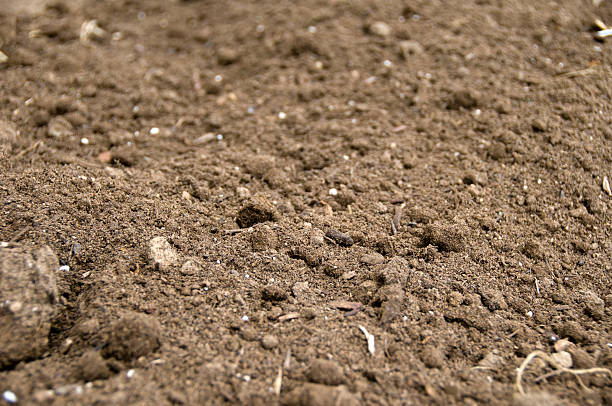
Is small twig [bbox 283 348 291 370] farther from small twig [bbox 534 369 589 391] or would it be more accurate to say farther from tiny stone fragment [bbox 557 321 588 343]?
tiny stone fragment [bbox 557 321 588 343]

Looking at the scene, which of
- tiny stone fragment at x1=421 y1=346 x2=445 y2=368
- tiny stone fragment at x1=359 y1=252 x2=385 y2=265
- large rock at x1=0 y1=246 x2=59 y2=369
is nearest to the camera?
large rock at x1=0 y1=246 x2=59 y2=369

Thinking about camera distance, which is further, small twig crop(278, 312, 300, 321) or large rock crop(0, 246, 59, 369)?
small twig crop(278, 312, 300, 321)

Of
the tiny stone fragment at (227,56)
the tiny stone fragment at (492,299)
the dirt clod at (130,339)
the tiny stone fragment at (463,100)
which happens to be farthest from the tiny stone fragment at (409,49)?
the dirt clod at (130,339)

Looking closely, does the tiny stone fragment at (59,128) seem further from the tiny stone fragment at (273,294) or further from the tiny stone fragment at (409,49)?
the tiny stone fragment at (409,49)

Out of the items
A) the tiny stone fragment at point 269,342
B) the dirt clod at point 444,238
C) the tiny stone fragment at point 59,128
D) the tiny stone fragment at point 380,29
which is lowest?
the tiny stone fragment at point 269,342

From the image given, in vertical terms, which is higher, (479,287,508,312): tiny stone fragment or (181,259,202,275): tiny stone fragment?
(181,259,202,275): tiny stone fragment

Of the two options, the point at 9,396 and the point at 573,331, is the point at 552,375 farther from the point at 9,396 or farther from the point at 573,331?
the point at 9,396

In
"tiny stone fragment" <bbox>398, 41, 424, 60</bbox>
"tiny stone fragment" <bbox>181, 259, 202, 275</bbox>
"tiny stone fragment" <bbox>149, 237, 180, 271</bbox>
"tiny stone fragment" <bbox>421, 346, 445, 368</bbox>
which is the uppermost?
"tiny stone fragment" <bbox>398, 41, 424, 60</bbox>

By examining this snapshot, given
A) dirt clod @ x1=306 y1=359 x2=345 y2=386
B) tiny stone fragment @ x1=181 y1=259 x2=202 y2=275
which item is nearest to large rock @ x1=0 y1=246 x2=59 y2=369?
tiny stone fragment @ x1=181 y1=259 x2=202 y2=275
